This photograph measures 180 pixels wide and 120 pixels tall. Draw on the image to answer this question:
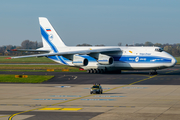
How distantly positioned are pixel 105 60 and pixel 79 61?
17.9 feet

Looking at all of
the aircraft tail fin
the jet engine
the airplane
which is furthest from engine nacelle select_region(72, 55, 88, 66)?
the aircraft tail fin

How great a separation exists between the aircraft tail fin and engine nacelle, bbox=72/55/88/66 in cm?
678

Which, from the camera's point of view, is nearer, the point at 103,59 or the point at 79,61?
the point at 103,59

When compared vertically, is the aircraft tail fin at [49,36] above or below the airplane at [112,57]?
above

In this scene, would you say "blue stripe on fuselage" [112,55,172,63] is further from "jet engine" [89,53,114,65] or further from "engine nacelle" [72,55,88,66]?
"engine nacelle" [72,55,88,66]

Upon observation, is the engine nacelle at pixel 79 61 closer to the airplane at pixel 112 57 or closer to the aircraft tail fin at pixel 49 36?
the airplane at pixel 112 57

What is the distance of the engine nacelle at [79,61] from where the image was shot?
59.1 metres

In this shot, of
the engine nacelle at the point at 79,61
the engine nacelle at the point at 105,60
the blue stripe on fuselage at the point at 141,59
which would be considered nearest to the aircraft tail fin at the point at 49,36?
the engine nacelle at the point at 79,61

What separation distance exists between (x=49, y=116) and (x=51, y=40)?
156 feet

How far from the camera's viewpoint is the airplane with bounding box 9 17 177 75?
55.1 meters

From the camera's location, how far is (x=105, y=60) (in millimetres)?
57375

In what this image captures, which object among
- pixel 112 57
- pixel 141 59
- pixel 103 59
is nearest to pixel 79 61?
pixel 103 59

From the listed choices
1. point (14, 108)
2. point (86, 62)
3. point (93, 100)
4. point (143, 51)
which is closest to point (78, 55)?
point (86, 62)

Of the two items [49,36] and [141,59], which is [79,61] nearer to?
[49,36]
